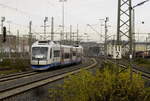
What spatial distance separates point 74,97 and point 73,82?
0.53 metres

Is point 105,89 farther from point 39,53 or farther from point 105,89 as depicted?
point 39,53

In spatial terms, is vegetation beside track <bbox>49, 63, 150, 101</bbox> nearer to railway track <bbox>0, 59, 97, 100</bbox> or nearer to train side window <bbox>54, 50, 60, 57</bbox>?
railway track <bbox>0, 59, 97, 100</bbox>

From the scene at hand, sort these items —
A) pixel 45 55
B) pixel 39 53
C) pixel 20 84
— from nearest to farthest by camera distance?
pixel 20 84
pixel 45 55
pixel 39 53

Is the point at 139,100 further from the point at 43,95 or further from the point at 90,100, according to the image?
the point at 43,95

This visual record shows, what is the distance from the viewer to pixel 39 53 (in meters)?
26.9

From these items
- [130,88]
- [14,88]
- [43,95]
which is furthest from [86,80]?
[14,88]

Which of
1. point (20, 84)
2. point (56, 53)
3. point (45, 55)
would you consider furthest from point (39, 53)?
point (20, 84)

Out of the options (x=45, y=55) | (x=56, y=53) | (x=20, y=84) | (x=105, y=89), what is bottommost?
(x=20, y=84)

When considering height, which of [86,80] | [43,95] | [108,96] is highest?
[86,80]

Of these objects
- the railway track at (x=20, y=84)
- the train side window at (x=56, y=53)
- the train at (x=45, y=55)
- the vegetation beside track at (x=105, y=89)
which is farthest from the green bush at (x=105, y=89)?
the train side window at (x=56, y=53)

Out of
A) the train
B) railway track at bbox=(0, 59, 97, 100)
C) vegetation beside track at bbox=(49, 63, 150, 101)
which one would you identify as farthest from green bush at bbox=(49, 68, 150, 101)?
the train

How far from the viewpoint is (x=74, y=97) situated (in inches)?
336

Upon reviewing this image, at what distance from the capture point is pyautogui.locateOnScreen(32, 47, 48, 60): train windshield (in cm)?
2656

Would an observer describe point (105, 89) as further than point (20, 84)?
No
